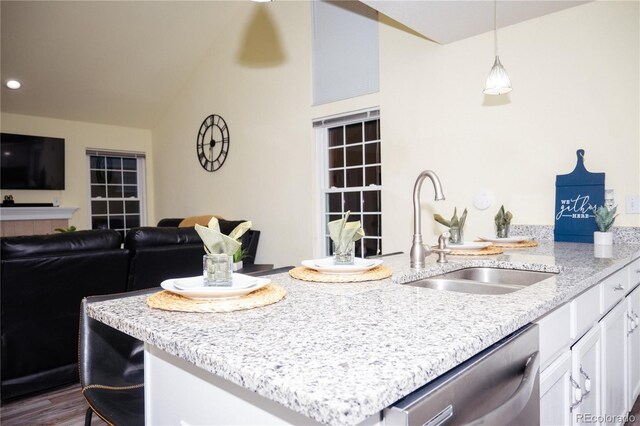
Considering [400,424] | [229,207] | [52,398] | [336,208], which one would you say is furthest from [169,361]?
[229,207]

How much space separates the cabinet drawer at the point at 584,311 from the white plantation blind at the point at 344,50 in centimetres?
273

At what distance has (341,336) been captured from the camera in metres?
0.77

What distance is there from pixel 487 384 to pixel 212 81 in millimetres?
5529

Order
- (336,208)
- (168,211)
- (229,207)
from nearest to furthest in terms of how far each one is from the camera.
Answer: (336,208) → (229,207) → (168,211)

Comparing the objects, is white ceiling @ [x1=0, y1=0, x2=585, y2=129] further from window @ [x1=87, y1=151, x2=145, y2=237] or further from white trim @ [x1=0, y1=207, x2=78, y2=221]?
white trim @ [x1=0, y1=207, x2=78, y2=221]

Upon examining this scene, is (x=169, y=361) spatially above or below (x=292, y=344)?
below

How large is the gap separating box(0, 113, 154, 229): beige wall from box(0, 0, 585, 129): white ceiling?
13 centimetres

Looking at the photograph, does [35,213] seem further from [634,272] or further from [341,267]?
[634,272]

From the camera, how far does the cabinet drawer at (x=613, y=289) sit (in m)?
1.59

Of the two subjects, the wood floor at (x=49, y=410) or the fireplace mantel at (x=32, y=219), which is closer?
the wood floor at (x=49, y=410)

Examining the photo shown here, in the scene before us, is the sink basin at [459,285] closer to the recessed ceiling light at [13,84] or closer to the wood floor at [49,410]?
the wood floor at [49,410]

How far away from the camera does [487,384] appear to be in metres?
0.80

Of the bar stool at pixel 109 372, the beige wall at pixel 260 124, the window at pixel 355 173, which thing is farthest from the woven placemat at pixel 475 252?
the beige wall at pixel 260 124

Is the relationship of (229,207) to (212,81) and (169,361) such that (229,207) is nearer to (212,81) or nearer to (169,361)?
(212,81)
